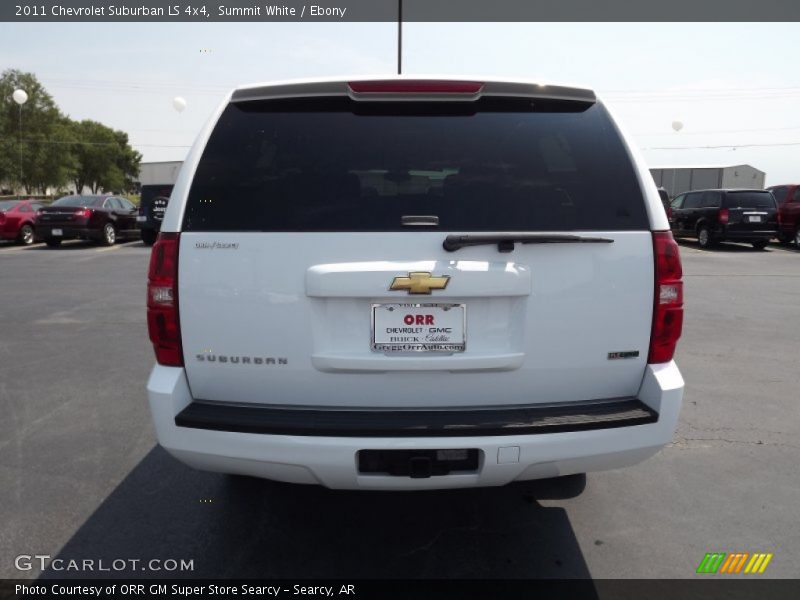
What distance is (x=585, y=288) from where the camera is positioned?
7.45 ft

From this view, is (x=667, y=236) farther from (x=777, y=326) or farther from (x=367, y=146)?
(x=777, y=326)

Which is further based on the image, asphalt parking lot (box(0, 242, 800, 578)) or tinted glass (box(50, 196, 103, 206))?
tinted glass (box(50, 196, 103, 206))

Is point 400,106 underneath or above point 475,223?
above

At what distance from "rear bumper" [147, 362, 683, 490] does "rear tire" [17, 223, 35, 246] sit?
2011 cm

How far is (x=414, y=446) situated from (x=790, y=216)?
21567mm

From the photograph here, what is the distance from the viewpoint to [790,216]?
1936 cm

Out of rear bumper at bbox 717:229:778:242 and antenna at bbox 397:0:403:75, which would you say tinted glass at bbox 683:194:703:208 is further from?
antenna at bbox 397:0:403:75

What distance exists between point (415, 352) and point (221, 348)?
743mm

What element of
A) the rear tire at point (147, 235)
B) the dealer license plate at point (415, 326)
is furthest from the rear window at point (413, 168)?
the rear tire at point (147, 235)

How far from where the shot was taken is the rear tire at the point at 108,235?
18.7m

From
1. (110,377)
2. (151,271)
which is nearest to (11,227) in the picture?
(110,377)

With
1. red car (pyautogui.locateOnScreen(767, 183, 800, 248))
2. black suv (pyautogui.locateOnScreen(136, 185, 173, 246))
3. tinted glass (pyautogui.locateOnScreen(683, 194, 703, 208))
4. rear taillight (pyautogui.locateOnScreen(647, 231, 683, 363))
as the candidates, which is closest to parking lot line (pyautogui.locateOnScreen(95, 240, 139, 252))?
black suv (pyautogui.locateOnScreen(136, 185, 173, 246))

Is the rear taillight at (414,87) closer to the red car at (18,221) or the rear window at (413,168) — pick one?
the rear window at (413,168)

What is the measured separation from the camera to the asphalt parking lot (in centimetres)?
266
